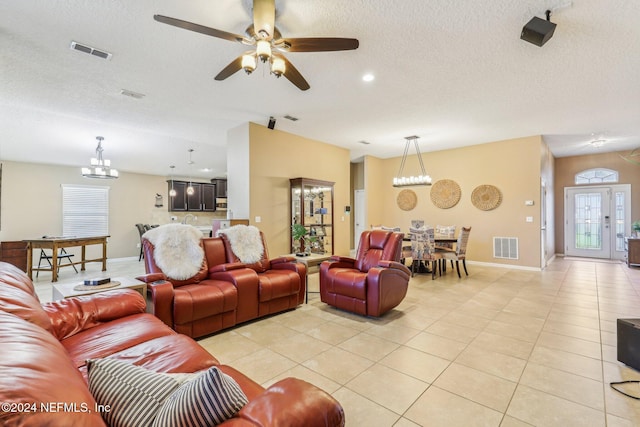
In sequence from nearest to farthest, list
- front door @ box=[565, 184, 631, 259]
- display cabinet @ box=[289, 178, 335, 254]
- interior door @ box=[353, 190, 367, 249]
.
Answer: display cabinet @ box=[289, 178, 335, 254], front door @ box=[565, 184, 631, 259], interior door @ box=[353, 190, 367, 249]

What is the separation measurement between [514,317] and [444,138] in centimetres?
414

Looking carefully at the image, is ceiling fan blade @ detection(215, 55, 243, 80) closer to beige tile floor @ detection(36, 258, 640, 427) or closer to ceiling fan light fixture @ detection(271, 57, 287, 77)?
ceiling fan light fixture @ detection(271, 57, 287, 77)

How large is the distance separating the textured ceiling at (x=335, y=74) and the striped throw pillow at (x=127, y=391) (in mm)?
2600

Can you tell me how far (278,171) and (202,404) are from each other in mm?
5147

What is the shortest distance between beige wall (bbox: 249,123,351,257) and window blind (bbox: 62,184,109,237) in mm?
6034

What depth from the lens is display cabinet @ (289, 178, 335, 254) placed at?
19.4ft

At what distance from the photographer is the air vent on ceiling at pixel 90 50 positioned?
2.83m

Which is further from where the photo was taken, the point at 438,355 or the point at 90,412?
the point at 438,355

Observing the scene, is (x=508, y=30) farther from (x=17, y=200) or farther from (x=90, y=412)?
(x=17, y=200)

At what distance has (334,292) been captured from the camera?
374 cm

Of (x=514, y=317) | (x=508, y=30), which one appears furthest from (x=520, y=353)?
(x=508, y=30)

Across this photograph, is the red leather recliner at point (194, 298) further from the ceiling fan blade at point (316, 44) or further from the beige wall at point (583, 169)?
the beige wall at point (583, 169)

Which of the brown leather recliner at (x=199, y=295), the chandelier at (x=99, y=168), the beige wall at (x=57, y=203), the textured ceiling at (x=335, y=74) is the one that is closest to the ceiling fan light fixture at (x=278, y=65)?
the textured ceiling at (x=335, y=74)

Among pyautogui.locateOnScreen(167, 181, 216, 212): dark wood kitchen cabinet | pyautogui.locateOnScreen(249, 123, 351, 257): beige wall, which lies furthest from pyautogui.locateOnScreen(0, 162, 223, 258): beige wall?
pyautogui.locateOnScreen(249, 123, 351, 257): beige wall
